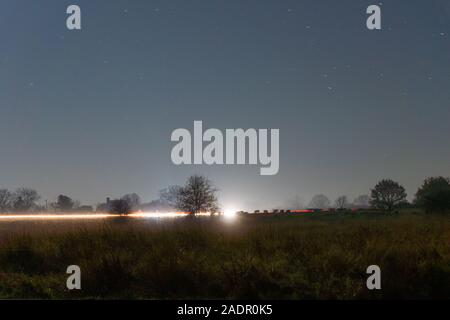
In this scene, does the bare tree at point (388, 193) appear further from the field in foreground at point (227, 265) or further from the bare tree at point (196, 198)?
the field in foreground at point (227, 265)

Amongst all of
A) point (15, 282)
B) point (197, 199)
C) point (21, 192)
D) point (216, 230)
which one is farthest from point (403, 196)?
point (21, 192)

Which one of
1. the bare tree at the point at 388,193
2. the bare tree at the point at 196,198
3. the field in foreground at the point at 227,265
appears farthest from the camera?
the bare tree at the point at 388,193

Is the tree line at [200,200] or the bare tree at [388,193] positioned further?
the bare tree at [388,193]

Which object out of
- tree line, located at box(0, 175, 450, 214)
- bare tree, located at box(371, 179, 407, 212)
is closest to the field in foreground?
tree line, located at box(0, 175, 450, 214)

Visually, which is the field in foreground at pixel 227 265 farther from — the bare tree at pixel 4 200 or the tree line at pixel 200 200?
the bare tree at pixel 4 200

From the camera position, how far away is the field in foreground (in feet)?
31.0

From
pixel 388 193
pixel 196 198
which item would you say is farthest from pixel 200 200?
pixel 388 193

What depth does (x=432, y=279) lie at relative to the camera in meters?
9.76

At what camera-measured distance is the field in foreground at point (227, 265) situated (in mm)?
9438

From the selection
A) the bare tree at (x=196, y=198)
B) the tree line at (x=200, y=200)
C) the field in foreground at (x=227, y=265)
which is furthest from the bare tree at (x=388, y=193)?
the field in foreground at (x=227, y=265)

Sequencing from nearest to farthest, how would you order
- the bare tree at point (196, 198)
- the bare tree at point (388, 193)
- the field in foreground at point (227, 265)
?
the field in foreground at point (227, 265)
the bare tree at point (196, 198)
the bare tree at point (388, 193)
